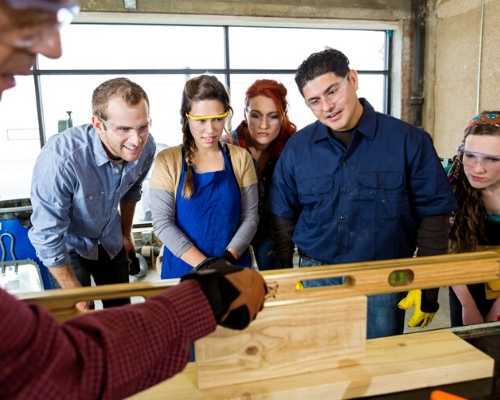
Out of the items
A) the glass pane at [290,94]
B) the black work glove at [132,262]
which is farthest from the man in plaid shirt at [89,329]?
the glass pane at [290,94]

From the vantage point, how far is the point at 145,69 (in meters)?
4.68

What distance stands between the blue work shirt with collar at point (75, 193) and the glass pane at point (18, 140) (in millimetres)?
3176

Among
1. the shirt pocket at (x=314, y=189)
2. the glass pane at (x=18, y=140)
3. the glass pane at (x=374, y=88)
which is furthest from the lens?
the glass pane at (x=374, y=88)

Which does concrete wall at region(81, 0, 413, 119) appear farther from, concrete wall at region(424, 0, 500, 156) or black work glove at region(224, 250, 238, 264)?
black work glove at region(224, 250, 238, 264)

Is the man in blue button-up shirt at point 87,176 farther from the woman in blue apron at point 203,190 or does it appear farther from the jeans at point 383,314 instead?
the jeans at point 383,314

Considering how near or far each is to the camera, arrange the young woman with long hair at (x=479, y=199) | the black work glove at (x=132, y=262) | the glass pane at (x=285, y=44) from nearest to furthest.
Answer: the young woman with long hair at (x=479, y=199) < the black work glove at (x=132, y=262) < the glass pane at (x=285, y=44)

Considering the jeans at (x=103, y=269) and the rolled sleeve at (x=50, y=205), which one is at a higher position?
the rolled sleeve at (x=50, y=205)

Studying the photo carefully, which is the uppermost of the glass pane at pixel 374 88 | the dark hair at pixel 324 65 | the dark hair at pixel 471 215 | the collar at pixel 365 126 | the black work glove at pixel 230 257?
the glass pane at pixel 374 88

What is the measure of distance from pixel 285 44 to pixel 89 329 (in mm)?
4955

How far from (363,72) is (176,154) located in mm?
4284

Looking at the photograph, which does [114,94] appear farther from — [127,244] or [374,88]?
[374,88]

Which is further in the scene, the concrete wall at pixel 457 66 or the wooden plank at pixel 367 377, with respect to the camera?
the concrete wall at pixel 457 66

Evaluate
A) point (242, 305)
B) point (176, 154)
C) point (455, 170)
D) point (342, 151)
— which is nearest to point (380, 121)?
point (342, 151)

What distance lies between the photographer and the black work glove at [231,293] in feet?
2.35
